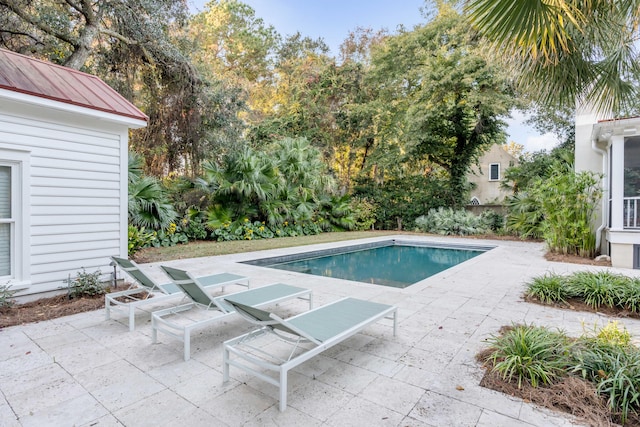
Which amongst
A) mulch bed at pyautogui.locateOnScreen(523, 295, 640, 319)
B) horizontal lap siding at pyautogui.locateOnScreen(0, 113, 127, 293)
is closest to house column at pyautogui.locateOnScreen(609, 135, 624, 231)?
mulch bed at pyautogui.locateOnScreen(523, 295, 640, 319)

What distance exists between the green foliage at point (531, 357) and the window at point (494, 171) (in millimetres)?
26095

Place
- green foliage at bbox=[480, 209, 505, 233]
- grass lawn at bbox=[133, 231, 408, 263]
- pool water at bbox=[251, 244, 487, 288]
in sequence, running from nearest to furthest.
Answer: pool water at bbox=[251, 244, 487, 288], grass lawn at bbox=[133, 231, 408, 263], green foliage at bbox=[480, 209, 505, 233]

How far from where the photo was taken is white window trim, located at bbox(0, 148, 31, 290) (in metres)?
4.40

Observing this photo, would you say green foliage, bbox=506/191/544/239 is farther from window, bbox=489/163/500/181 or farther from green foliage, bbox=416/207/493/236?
window, bbox=489/163/500/181

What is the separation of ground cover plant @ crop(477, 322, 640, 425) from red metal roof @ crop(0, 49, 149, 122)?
18.9 feet

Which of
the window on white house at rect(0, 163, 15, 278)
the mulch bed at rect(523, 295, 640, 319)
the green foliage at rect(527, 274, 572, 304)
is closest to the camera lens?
the mulch bed at rect(523, 295, 640, 319)

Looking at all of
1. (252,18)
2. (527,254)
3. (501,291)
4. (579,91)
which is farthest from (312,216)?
(252,18)

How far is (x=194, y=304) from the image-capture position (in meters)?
3.87

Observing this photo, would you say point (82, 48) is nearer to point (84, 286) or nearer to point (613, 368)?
point (84, 286)

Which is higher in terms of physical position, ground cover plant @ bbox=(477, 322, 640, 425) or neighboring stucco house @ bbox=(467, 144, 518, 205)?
neighboring stucco house @ bbox=(467, 144, 518, 205)

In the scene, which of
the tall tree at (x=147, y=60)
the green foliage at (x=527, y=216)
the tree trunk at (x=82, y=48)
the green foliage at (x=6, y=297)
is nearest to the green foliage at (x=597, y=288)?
the green foliage at (x=6, y=297)

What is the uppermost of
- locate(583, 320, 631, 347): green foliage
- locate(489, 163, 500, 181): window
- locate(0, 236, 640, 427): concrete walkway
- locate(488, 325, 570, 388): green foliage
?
locate(489, 163, 500, 181): window

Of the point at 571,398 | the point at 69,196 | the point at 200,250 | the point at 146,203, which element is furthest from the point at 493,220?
the point at 69,196

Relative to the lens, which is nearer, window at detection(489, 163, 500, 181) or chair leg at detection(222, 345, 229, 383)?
chair leg at detection(222, 345, 229, 383)
